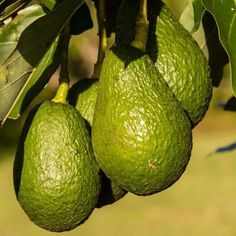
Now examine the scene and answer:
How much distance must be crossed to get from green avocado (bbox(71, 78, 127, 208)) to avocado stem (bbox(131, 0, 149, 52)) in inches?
6.5

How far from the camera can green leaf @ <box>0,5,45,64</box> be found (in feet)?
6.07

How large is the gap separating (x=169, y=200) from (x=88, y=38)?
7.47 ft

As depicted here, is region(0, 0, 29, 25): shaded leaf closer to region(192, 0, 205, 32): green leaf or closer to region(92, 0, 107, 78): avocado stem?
region(92, 0, 107, 78): avocado stem

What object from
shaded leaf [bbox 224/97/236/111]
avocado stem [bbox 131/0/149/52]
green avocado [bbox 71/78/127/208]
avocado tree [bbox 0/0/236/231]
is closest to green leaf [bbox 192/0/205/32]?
avocado tree [bbox 0/0/236/231]

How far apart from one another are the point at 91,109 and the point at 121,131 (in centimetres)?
17

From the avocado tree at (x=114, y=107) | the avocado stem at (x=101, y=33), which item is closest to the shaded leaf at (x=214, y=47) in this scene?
the avocado tree at (x=114, y=107)

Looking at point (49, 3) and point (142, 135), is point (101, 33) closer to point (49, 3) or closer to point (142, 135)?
point (49, 3)

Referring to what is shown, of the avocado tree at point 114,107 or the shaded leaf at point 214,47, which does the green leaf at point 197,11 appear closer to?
the avocado tree at point 114,107

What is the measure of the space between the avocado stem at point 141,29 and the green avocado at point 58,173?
0.63ft

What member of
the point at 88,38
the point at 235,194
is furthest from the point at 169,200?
the point at 88,38

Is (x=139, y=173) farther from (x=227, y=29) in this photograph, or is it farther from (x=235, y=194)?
(x=235, y=194)

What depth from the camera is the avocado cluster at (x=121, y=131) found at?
164cm

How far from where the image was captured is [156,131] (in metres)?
1.65

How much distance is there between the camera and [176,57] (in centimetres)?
171
